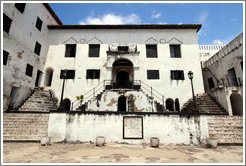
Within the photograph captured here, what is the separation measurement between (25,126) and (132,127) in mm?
7926

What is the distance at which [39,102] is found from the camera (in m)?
13.5

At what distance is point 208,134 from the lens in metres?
7.64

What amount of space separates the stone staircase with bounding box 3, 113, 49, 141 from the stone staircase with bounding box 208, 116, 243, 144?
11.5 metres

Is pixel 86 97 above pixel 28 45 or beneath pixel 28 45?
beneath

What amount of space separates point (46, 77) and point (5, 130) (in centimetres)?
927

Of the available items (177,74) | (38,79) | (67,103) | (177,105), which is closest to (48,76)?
(38,79)

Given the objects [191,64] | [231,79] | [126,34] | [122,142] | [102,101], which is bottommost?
[122,142]

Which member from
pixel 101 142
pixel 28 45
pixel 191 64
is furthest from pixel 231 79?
pixel 28 45

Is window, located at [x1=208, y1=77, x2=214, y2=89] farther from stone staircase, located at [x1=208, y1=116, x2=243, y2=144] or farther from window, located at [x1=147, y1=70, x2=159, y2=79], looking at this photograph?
stone staircase, located at [x1=208, y1=116, x2=243, y2=144]

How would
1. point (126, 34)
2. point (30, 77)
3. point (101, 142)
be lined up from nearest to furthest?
1. point (101, 142)
2. point (30, 77)
3. point (126, 34)

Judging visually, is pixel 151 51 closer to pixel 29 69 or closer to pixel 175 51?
pixel 175 51

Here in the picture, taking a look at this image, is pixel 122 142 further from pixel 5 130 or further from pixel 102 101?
pixel 5 130

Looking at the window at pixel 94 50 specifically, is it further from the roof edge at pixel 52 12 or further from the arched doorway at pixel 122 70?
the roof edge at pixel 52 12

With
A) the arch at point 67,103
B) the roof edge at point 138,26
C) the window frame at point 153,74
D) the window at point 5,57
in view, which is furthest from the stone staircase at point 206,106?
the window at point 5,57
